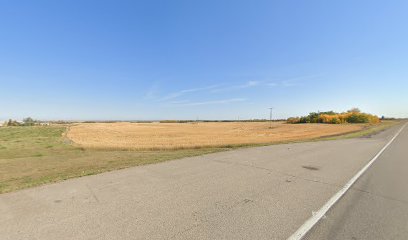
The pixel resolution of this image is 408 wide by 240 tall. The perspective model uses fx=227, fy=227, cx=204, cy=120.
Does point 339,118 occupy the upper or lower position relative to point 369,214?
upper

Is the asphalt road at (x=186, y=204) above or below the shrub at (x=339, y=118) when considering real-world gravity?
below

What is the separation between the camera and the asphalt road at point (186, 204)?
3725mm

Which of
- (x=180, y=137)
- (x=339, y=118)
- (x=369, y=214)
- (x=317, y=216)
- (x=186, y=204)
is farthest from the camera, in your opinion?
(x=339, y=118)

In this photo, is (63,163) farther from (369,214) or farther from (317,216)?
(369,214)

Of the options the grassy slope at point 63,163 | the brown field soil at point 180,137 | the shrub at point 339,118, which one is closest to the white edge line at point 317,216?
the grassy slope at point 63,163

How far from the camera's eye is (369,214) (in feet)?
14.9

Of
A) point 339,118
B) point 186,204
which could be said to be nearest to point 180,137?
point 186,204

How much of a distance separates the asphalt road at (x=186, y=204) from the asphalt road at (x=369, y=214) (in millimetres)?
33

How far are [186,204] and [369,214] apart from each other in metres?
3.69

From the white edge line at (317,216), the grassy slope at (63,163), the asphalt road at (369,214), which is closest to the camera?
the white edge line at (317,216)

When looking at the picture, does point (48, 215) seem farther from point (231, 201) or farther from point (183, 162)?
point (183, 162)

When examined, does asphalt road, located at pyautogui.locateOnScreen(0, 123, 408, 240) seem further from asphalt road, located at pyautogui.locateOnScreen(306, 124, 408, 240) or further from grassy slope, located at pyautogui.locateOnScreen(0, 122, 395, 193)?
grassy slope, located at pyautogui.locateOnScreen(0, 122, 395, 193)

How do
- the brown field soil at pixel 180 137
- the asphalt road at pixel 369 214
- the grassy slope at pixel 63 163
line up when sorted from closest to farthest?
the asphalt road at pixel 369 214 < the grassy slope at pixel 63 163 < the brown field soil at pixel 180 137

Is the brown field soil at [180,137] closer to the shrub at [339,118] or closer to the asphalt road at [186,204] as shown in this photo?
the asphalt road at [186,204]
